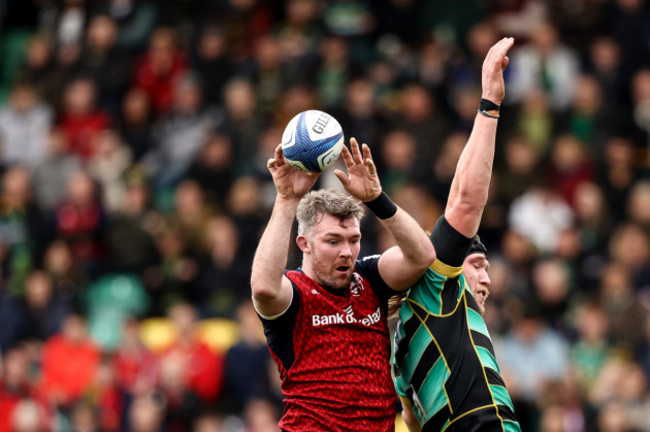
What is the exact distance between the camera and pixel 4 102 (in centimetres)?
2008

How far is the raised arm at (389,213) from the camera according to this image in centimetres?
670

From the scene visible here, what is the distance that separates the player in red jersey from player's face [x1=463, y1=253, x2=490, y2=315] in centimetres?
66

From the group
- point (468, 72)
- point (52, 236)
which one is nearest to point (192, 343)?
point (52, 236)

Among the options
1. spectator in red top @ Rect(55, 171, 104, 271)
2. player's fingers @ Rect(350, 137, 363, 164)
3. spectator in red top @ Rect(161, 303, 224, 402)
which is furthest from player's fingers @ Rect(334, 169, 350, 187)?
spectator in red top @ Rect(55, 171, 104, 271)

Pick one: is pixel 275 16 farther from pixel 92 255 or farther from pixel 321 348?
pixel 321 348

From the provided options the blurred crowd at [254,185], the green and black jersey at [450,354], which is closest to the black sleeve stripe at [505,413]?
→ the green and black jersey at [450,354]

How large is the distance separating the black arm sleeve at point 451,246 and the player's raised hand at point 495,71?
876 millimetres

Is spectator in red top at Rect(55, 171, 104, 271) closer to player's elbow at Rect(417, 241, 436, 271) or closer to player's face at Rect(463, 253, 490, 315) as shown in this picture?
player's face at Rect(463, 253, 490, 315)

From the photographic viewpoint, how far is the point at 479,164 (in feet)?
23.0

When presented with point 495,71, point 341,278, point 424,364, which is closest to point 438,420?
point 424,364

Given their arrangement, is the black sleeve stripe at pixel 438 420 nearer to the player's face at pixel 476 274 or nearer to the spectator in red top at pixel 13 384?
the player's face at pixel 476 274

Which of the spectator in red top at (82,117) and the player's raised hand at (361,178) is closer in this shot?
the player's raised hand at (361,178)

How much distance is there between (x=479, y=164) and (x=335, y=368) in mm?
1577

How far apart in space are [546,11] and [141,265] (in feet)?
24.2
